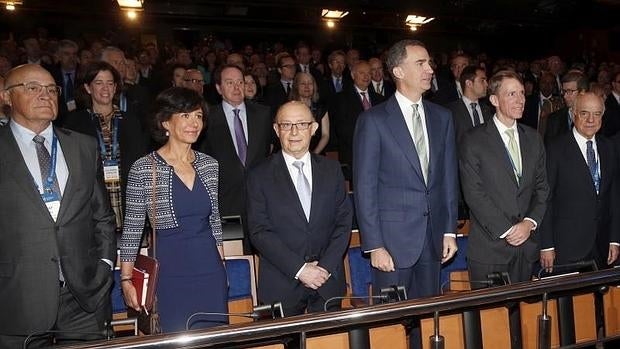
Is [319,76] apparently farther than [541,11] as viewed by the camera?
No

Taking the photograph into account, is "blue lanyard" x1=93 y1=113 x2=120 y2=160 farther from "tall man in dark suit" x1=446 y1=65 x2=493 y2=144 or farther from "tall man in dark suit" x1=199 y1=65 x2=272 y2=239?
"tall man in dark suit" x1=446 y1=65 x2=493 y2=144

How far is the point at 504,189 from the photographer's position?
2.67m

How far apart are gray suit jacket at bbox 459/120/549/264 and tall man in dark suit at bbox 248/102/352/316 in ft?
2.31

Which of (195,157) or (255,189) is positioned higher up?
(195,157)

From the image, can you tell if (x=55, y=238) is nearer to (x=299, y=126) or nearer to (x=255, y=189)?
(x=255, y=189)

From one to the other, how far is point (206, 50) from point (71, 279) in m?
6.80

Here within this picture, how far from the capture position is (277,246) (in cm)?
232

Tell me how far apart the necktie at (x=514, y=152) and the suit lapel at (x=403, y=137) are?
1.84 feet

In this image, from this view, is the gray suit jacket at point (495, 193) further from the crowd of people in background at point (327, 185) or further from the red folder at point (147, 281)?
the red folder at point (147, 281)

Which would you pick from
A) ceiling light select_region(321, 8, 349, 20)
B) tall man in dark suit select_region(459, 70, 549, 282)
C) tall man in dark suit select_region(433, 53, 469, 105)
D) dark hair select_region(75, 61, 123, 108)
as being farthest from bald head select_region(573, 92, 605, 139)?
ceiling light select_region(321, 8, 349, 20)

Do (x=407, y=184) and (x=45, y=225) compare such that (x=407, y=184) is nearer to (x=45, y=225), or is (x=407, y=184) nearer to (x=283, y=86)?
(x=45, y=225)

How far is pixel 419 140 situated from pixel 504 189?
0.50m

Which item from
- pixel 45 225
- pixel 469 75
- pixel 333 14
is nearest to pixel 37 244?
pixel 45 225

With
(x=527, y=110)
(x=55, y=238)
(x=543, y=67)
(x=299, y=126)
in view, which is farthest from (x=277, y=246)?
(x=543, y=67)
